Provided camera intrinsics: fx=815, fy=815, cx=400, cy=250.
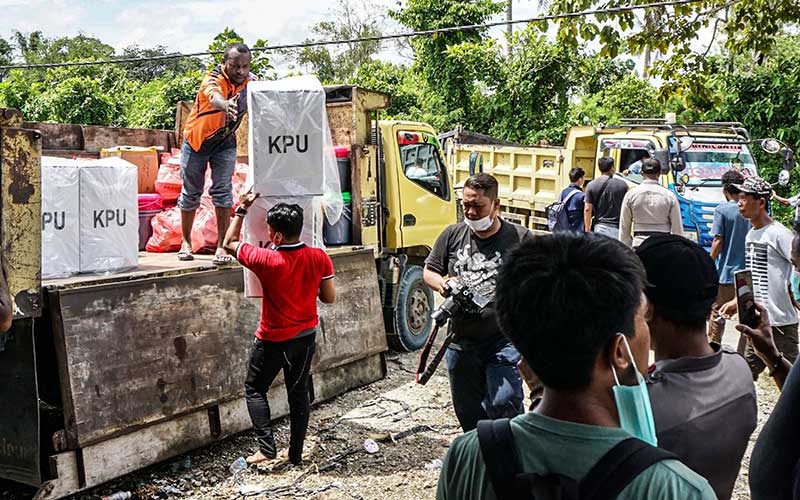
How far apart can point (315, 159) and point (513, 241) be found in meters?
1.49

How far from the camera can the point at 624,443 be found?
1462 mm

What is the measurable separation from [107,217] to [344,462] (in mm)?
2243

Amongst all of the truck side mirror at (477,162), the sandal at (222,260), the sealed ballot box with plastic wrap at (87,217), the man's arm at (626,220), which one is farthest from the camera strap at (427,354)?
the truck side mirror at (477,162)

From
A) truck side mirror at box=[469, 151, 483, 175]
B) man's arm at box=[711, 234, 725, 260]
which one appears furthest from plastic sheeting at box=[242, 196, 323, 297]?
truck side mirror at box=[469, 151, 483, 175]

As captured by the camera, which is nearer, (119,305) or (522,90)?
(119,305)

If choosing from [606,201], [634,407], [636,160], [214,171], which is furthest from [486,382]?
[636,160]

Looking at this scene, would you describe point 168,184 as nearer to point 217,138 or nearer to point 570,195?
point 217,138

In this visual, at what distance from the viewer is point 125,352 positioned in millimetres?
4887

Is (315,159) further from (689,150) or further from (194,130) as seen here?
(689,150)

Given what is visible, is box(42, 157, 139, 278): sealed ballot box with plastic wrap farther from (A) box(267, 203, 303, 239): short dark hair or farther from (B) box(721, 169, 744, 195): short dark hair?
(B) box(721, 169, 744, 195): short dark hair

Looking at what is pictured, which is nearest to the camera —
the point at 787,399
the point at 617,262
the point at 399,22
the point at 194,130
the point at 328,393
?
the point at 617,262

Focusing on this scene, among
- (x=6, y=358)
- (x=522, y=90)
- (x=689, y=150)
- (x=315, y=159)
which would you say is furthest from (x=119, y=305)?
(x=522, y=90)

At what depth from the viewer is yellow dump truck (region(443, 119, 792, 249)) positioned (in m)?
11.5

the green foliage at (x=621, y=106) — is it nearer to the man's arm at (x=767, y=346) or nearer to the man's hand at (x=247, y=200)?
the man's hand at (x=247, y=200)
